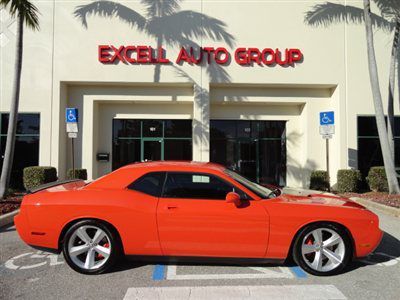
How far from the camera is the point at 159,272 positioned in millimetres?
4508

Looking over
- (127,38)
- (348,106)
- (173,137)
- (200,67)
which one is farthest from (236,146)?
(127,38)

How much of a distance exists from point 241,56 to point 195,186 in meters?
9.98

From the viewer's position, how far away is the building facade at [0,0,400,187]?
13.4m

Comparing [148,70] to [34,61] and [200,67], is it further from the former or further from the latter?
[34,61]

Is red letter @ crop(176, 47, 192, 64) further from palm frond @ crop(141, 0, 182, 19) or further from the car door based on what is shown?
the car door

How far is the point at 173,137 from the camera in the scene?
14.8 meters

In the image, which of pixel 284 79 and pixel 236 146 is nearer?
pixel 284 79

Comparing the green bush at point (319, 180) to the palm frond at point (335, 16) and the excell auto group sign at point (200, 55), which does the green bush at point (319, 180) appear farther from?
the palm frond at point (335, 16)

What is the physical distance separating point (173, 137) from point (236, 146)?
2817 mm

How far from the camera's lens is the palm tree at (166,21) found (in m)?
13.5

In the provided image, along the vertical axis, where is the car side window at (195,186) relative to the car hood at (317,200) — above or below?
above

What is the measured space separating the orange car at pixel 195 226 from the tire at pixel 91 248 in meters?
0.01

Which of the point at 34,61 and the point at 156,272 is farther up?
the point at 34,61

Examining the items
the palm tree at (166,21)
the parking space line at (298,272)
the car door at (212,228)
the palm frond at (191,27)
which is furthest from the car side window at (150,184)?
the palm frond at (191,27)
